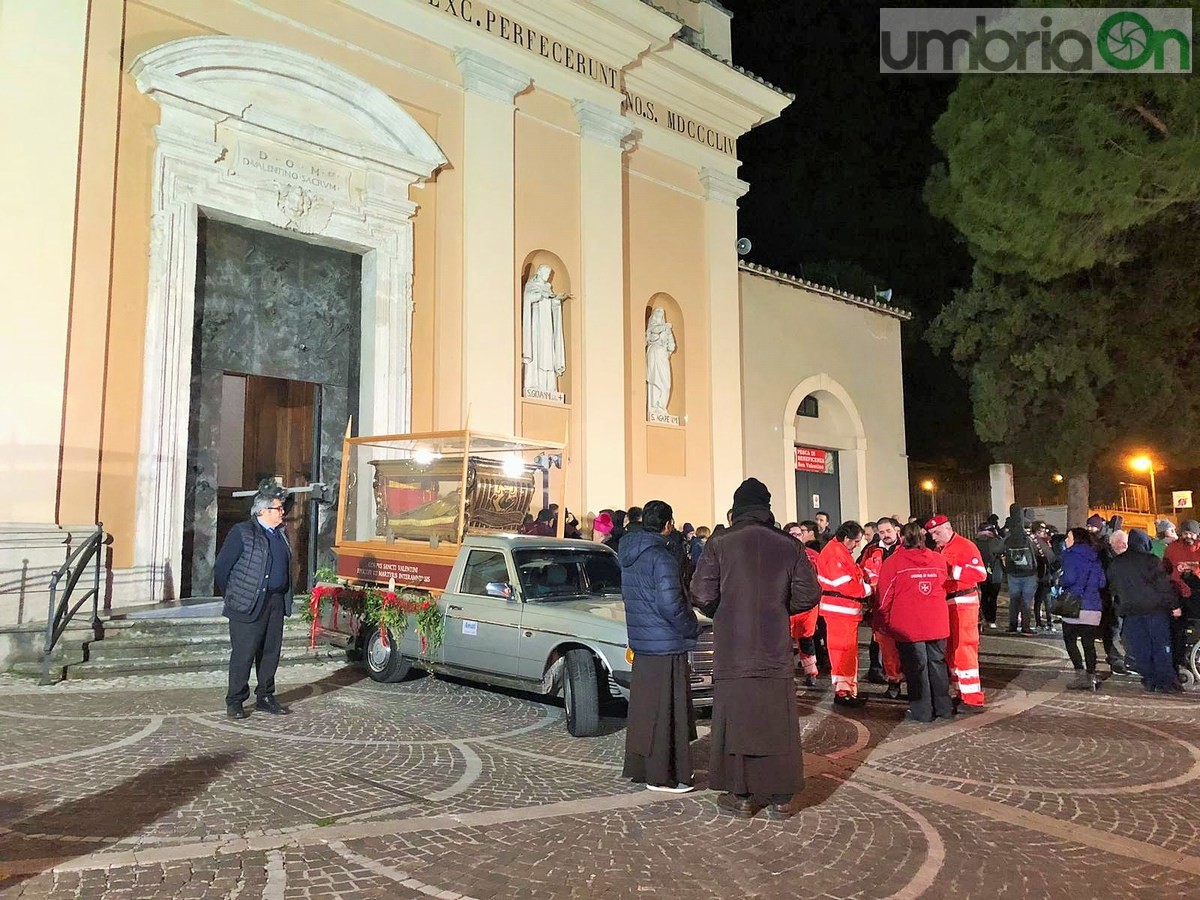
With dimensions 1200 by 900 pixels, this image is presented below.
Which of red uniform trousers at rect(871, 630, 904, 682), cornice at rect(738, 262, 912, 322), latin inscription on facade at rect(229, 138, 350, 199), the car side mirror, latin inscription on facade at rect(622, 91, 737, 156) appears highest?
latin inscription on facade at rect(622, 91, 737, 156)

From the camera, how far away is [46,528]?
9188 mm

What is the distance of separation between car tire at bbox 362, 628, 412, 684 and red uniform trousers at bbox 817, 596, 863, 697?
157 inches

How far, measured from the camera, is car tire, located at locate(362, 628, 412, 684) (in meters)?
8.38

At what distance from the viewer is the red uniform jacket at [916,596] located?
→ 7418 millimetres

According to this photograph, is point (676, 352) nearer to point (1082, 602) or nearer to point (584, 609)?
point (1082, 602)

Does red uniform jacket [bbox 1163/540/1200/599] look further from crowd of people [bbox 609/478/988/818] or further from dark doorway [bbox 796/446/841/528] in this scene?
dark doorway [bbox 796/446/841/528]

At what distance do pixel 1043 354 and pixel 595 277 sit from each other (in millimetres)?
13027

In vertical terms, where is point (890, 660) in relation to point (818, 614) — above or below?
below

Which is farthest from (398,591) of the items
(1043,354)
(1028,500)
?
(1028,500)

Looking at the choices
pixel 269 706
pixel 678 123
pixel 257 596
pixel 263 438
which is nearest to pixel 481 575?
pixel 257 596

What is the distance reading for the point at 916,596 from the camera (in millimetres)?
7484

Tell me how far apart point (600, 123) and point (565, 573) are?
32.6 feet

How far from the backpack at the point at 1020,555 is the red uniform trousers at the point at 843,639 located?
236 inches

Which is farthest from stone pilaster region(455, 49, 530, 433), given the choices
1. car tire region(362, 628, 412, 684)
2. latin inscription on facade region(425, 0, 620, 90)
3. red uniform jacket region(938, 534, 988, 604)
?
red uniform jacket region(938, 534, 988, 604)
